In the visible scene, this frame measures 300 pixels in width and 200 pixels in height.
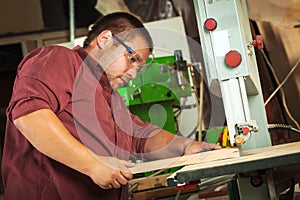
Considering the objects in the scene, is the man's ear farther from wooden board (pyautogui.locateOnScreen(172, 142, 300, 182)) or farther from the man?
wooden board (pyautogui.locateOnScreen(172, 142, 300, 182))

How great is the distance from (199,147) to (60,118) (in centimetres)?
53

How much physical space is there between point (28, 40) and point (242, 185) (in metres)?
2.58

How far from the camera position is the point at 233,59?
1365 millimetres

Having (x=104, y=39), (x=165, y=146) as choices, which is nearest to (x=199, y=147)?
(x=165, y=146)

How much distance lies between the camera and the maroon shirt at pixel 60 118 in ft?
4.92

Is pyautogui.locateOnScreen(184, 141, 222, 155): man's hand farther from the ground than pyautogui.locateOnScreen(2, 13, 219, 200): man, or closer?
closer

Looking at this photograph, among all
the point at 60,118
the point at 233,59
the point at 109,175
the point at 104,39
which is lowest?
the point at 109,175

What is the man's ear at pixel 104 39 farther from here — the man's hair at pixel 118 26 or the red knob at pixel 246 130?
the red knob at pixel 246 130

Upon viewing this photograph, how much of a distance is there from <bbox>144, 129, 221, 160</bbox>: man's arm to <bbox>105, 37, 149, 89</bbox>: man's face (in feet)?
0.98

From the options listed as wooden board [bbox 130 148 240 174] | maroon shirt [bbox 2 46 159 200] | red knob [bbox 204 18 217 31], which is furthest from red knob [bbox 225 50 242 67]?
maroon shirt [bbox 2 46 159 200]

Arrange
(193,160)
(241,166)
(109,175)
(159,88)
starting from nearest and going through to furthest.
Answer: (241,166)
(109,175)
(193,160)
(159,88)

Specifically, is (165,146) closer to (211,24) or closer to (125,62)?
(125,62)

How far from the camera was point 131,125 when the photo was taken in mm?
2012

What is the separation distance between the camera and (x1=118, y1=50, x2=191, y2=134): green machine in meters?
2.47
